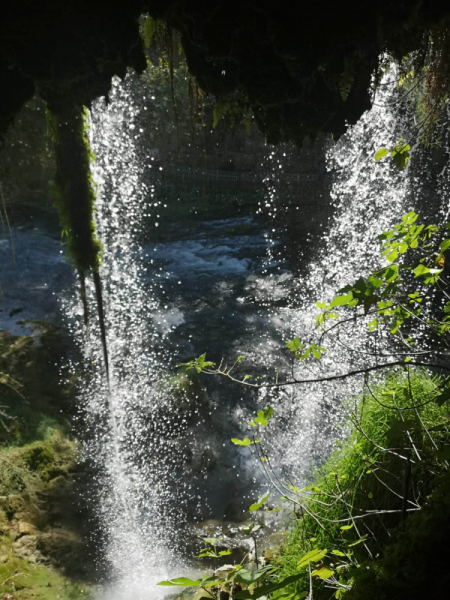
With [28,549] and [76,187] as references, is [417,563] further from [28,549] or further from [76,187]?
[28,549]

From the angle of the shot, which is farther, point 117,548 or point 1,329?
point 1,329

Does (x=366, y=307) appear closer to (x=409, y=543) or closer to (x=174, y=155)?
(x=409, y=543)

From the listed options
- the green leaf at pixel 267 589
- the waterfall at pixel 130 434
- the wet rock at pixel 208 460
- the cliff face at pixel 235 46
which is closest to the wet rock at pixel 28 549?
the waterfall at pixel 130 434

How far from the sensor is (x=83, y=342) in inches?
307

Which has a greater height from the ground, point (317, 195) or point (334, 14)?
point (334, 14)

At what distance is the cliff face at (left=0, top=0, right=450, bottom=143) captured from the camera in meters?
1.77

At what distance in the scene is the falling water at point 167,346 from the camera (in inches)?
191

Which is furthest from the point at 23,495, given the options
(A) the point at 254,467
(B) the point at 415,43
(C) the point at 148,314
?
(B) the point at 415,43

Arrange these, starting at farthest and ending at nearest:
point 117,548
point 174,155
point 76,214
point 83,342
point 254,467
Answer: point 174,155 → point 83,342 → point 254,467 → point 117,548 → point 76,214

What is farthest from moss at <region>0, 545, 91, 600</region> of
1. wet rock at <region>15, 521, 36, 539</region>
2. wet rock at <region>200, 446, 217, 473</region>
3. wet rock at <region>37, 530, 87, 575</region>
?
wet rock at <region>200, 446, 217, 473</region>

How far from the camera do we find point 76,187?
3039mm

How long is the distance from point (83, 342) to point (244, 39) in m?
6.93

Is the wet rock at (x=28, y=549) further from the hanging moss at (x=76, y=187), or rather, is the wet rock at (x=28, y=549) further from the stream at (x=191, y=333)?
the hanging moss at (x=76, y=187)

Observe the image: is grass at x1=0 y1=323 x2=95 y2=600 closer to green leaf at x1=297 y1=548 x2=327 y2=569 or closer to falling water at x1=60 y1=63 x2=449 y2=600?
falling water at x1=60 y1=63 x2=449 y2=600
